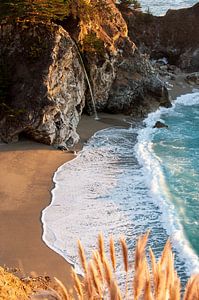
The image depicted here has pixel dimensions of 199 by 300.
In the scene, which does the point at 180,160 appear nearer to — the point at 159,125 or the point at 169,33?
the point at 159,125

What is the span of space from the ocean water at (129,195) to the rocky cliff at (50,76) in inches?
50.2

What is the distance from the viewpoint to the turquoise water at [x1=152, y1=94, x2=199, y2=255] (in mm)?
9930

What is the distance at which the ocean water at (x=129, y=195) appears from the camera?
29.3ft

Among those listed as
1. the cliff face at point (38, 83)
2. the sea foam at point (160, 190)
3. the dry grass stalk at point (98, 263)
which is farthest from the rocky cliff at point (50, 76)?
the dry grass stalk at point (98, 263)

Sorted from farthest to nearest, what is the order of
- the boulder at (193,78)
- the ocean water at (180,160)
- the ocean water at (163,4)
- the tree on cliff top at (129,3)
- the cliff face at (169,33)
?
the ocean water at (163,4)
the cliff face at (169,33)
the tree on cliff top at (129,3)
the boulder at (193,78)
the ocean water at (180,160)

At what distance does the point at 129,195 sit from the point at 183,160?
3.12 metres

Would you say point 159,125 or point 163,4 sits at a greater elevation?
point 163,4

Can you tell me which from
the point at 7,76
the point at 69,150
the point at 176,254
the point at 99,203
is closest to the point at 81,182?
the point at 99,203

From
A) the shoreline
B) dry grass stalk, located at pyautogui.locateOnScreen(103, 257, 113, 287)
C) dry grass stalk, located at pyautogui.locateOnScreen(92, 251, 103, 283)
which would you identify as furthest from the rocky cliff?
dry grass stalk, located at pyautogui.locateOnScreen(103, 257, 113, 287)

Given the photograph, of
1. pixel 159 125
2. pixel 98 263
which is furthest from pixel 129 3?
pixel 98 263

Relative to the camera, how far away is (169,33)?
2581cm

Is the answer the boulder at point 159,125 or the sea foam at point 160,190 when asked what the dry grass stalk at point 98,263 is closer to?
the sea foam at point 160,190

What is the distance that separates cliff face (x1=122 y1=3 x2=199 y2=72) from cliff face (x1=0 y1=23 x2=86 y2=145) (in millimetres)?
11274

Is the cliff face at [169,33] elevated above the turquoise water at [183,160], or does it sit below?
above
